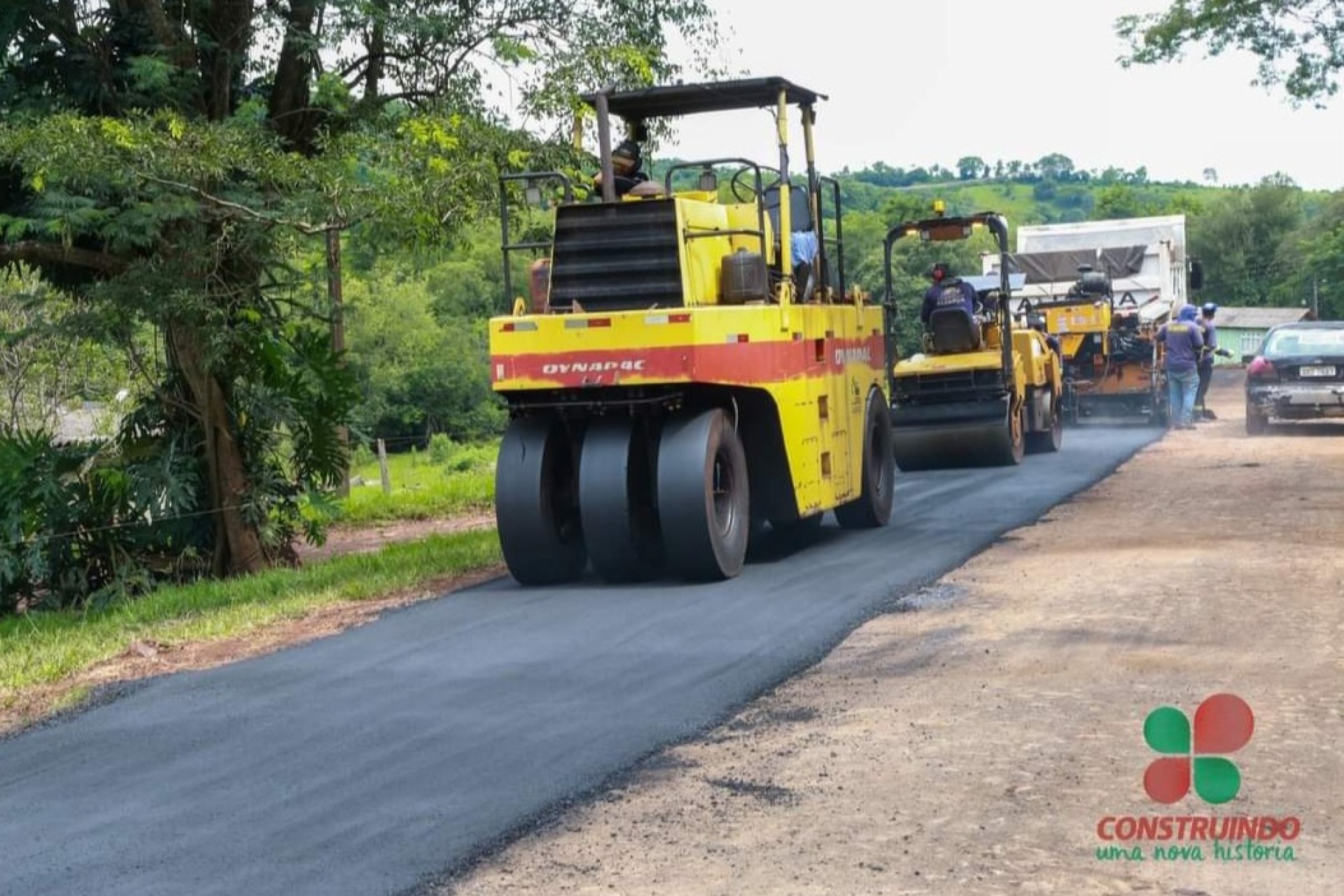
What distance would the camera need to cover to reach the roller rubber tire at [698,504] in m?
12.2

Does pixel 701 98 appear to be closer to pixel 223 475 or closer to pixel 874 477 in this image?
pixel 874 477

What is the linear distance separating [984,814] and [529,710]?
2.70m

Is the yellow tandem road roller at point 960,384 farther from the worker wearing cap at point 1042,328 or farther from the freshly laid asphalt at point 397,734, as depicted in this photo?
the freshly laid asphalt at point 397,734

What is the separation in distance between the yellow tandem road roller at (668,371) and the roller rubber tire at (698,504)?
1 centimetres

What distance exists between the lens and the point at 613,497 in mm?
12367

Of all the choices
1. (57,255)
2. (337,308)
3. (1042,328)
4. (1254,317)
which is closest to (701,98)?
(337,308)

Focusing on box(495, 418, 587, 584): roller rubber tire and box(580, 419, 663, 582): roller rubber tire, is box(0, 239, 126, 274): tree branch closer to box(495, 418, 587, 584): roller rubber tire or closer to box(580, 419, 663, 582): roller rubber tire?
box(495, 418, 587, 584): roller rubber tire

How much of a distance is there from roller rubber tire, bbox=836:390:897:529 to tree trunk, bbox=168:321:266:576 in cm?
591

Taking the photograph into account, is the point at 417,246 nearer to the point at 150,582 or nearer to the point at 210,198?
the point at 210,198

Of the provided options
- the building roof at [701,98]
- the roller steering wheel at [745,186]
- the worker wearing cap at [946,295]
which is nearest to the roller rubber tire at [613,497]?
the roller steering wheel at [745,186]

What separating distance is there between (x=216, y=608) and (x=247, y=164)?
3653 mm

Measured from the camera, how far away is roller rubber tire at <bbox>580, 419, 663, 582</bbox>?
487 inches

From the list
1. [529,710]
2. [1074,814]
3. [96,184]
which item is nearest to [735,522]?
[529,710]

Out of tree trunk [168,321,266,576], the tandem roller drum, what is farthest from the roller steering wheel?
the tandem roller drum
